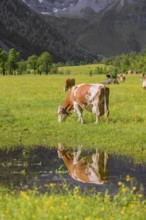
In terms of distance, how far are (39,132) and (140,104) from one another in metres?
13.8

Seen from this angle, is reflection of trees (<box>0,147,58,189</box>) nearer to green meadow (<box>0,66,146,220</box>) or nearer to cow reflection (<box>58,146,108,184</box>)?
cow reflection (<box>58,146,108,184</box>)

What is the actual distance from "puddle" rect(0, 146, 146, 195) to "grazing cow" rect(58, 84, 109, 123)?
232 inches

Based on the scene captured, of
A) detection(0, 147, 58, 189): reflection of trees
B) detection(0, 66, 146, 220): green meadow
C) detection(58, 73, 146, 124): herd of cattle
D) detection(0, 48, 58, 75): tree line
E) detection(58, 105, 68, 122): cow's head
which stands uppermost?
detection(0, 48, 58, 75): tree line

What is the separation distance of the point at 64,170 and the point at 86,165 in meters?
1.25

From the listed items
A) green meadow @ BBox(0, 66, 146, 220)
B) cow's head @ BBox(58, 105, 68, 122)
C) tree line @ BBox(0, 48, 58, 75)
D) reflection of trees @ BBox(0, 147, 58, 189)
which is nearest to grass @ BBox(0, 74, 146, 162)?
green meadow @ BBox(0, 66, 146, 220)

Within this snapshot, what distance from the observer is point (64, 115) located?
28281mm

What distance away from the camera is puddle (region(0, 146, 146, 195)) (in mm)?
14561

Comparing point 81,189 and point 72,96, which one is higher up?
point 72,96

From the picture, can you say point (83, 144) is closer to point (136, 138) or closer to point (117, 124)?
point (136, 138)

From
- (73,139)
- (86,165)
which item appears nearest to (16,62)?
(73,139)

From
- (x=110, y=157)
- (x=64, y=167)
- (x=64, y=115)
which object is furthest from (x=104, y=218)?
(x=64, y=115)

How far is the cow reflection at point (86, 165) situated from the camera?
15570 millimetres

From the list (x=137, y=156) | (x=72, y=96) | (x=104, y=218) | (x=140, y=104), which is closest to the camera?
(x=104, y=218)

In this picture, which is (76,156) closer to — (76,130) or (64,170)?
(64,170)
